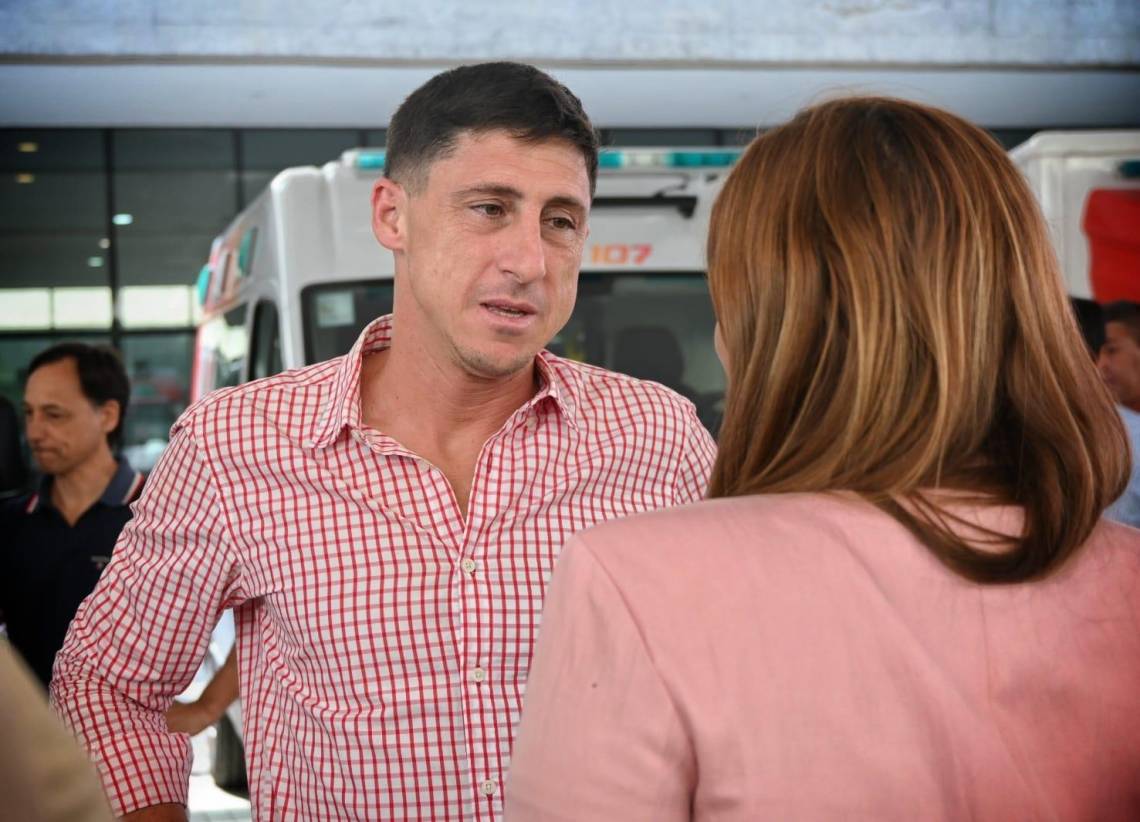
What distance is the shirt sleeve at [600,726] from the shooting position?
131cm

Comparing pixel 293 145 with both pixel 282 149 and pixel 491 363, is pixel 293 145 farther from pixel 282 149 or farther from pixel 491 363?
pixel 491 363

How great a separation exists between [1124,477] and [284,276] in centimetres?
484

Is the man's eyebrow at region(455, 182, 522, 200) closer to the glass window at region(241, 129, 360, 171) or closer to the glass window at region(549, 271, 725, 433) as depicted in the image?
the glass window at region(549, 271, 725, 433)

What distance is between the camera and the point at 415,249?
2592mm

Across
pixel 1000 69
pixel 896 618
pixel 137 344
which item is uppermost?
pixel 1000 69

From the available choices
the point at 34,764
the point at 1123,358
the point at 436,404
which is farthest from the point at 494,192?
the point at 1123,358

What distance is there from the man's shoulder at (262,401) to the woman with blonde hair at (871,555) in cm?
114

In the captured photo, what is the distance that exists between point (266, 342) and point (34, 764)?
5.61m

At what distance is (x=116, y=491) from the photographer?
4.80 m

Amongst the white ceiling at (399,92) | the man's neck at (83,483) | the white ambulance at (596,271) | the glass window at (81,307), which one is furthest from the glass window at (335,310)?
the glass window at (81,307)

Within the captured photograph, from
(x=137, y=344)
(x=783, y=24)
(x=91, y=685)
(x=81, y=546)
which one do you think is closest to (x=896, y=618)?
(x=91, y=685)

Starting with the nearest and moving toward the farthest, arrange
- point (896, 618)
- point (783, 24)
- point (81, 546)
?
1. point (896, 618)
2. point (81, 546)
3. point (783, 24)

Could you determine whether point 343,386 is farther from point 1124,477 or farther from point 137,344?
point 137,344

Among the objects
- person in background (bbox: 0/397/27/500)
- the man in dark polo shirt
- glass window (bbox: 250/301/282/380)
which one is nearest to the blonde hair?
the man in dark polo shirt
